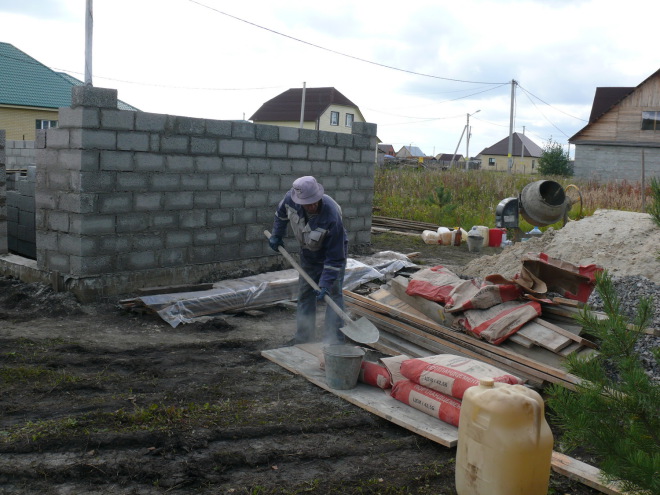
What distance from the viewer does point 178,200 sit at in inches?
313

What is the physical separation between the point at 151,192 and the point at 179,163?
0.55m

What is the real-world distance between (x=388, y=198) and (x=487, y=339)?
13059 mm

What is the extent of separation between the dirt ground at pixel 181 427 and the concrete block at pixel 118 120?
2.34 meters

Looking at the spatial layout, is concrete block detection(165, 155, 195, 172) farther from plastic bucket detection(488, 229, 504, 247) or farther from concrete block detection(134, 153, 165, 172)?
plastic bucket detection(488, 229, 504, 247)

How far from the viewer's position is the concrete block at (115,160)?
7.11 metres

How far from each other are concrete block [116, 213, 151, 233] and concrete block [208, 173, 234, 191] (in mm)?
1059

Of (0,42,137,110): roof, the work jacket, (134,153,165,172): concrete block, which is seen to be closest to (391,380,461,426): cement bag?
the work jacket

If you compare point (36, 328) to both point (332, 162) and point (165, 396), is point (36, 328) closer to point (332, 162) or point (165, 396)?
point (165, 396)

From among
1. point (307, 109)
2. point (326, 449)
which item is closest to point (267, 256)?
point (326, 449)

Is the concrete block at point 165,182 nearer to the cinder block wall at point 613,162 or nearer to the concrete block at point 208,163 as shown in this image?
the concrete block at point 208,163

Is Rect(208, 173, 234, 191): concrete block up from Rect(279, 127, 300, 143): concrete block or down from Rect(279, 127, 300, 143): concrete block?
down

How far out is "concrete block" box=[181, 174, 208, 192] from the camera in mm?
7985

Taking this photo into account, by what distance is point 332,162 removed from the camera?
33.0ft

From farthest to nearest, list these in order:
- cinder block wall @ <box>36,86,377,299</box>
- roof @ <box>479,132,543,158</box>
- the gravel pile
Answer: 1. roof @ <box>479,132,543,158</box>
2. cinder block wall @ <box>36,86,377,299</box>
3. the gravel pile
